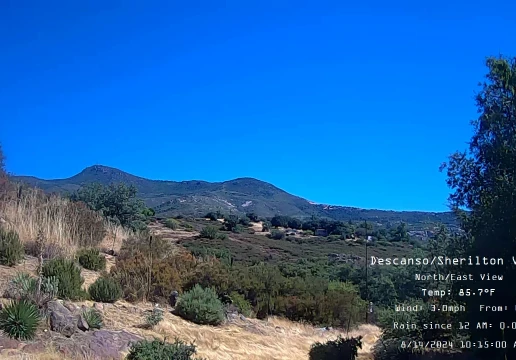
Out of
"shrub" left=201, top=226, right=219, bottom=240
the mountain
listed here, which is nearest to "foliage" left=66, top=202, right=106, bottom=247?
"shrub" left=201, top=226, right=219, bottom=240

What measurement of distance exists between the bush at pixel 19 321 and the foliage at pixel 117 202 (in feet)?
58.7

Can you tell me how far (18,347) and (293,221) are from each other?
205 feet

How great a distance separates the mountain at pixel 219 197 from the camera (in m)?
89.9

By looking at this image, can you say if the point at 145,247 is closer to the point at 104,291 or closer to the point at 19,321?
the point at 104,291

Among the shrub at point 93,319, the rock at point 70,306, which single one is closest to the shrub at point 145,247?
the rock at point 70,306

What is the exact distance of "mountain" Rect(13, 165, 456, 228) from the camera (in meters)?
89.9

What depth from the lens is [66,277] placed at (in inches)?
452

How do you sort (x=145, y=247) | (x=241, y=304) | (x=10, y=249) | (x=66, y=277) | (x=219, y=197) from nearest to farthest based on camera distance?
(x=66, y=277)
(x=10, y=249)
(x=241, y=304)
(x=145, y=247)
(x=219, y=197)

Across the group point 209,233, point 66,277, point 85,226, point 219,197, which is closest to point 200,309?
point 66,277

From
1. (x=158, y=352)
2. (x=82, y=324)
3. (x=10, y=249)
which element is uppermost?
(x=10, y=249)

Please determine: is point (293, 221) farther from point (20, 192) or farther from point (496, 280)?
point (496, 280)

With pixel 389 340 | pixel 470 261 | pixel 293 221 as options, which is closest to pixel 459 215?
pixel 470 261

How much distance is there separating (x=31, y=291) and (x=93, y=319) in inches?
48.3

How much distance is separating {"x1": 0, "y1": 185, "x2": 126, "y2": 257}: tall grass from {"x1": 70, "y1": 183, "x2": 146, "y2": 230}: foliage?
8.50m
